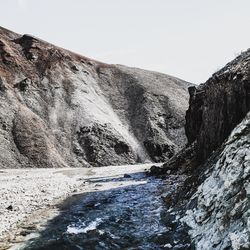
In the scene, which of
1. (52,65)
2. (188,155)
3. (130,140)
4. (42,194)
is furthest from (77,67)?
(42,194)

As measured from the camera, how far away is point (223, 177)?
19000mm

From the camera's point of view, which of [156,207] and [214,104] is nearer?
[156,207]

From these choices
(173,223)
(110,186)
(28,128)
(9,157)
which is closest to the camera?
(173,223)

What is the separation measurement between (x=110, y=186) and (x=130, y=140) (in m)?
48.7

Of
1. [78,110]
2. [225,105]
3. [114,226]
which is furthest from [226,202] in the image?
[78,110]

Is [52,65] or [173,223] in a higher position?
[52,65]

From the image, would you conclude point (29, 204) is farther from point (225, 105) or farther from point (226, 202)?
point (225, 105)

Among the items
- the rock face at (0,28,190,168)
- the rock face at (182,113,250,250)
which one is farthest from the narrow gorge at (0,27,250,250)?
the rock face at (0,28,190,168)

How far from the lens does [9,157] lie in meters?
65.9

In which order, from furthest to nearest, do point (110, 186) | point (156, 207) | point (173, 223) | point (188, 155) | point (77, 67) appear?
point (77, 67) < point (188, 155) < point (110, 186) < point (156, 207) < point (173, 223)

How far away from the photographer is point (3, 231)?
20875 mm

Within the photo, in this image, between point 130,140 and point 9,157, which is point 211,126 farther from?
point 130,140

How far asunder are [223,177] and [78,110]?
7201 centimetres

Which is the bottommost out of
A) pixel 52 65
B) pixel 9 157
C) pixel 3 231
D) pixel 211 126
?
pixel 9 157
